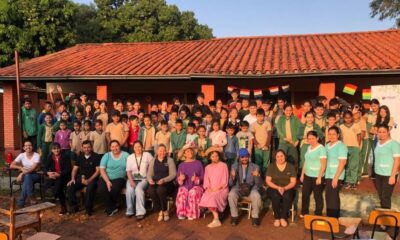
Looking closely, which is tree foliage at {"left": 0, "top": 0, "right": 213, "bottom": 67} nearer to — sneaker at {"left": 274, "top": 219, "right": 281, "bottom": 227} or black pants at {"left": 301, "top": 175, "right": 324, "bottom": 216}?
sneaker at {"left": 274, "top": 219, "right": 281, "bottom": 227}

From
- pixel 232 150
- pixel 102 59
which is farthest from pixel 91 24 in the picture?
pixel 232 150

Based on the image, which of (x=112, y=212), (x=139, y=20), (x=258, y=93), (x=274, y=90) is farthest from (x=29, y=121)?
(x=139, y=20)

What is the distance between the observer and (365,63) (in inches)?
367

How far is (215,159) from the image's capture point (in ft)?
20.6

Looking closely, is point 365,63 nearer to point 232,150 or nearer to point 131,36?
point 232,150

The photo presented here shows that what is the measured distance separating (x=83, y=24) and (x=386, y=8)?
2079cm

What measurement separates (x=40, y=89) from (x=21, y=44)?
2.24 meters

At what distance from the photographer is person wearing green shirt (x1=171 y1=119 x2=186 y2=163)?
710cm

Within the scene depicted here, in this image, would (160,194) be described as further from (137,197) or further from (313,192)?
(313,192)

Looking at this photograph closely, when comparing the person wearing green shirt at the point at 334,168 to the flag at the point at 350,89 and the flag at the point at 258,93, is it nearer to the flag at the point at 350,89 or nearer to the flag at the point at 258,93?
the flag at the point at 350,89

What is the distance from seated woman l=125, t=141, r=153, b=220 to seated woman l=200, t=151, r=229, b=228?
46.2 inches

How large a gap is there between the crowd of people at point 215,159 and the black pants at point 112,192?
19 millimetres

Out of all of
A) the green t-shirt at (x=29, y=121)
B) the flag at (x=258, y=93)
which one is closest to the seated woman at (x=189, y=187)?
the flag at (x=258, y=93)

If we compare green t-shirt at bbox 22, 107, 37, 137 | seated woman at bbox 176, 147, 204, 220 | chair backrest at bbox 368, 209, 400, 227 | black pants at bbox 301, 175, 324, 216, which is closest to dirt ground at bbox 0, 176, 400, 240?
seated woman at bbox 176, 147, 204, 220
